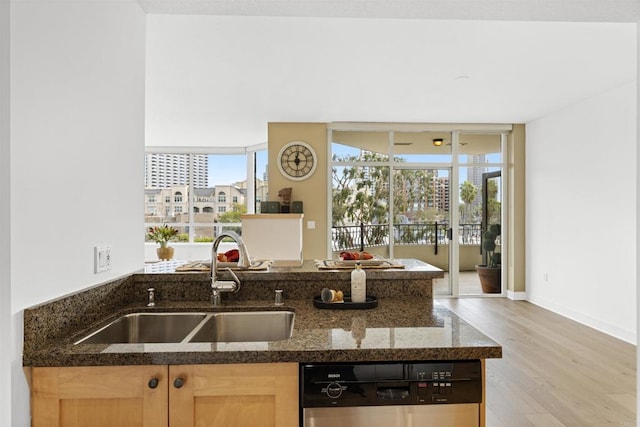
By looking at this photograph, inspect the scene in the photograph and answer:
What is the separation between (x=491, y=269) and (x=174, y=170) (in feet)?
19.9

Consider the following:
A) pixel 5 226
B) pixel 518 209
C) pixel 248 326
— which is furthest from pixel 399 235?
pixel 5 226

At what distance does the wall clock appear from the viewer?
579 cm

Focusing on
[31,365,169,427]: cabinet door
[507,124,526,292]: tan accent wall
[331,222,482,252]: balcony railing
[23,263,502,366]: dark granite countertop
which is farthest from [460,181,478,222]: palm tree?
[31,365,169,427]: cabinet door

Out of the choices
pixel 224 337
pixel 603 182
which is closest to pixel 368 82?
pixel 603 182

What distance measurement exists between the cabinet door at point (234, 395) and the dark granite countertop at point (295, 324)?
0.04 meters

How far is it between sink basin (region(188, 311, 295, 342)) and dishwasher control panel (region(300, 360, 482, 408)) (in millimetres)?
554

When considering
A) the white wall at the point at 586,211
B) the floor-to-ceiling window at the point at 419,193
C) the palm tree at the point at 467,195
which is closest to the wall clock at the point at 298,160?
the floor-to-ceiling window at the point at 419,193

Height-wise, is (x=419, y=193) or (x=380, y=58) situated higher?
(x=380, y=58)

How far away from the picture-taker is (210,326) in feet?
5.98

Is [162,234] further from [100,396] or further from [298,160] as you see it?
[100,396]

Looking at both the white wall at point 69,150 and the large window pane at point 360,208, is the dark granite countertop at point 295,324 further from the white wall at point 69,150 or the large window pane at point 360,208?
the large window pane at point 360,208

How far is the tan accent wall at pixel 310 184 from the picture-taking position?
5789 mm

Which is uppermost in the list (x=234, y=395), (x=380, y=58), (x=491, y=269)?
(x=380, y=58)

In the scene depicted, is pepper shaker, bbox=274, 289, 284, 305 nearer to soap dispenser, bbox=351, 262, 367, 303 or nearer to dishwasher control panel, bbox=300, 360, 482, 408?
soap dispenser, bbox=351, 262, 367, 303
